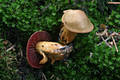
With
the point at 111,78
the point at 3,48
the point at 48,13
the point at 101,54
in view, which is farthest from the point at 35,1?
the point at 111,78

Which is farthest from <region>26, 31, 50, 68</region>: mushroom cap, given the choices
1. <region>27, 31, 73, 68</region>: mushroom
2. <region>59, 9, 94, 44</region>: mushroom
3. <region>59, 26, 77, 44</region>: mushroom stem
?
<region>59, 9, 94, 44</region>: mushroom

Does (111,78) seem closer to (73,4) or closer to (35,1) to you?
(73,4)

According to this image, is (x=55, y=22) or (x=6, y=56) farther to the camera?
(x=55, y=22)

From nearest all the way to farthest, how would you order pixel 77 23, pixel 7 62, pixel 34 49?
pixel 77 23, pixel 7 62, pixel 34 49

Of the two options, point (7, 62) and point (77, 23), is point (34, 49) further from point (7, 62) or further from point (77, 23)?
point (77, 23)

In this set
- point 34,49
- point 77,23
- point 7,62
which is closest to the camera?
point 77,23

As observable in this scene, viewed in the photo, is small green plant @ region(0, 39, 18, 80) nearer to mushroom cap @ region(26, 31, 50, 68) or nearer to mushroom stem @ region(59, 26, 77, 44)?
mushroom cap @ region(26, 31, 50, 68)

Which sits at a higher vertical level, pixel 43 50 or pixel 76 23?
pixel 76 23

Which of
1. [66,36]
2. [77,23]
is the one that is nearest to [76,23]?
[77,23]

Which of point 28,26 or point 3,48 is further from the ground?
point 28,26
